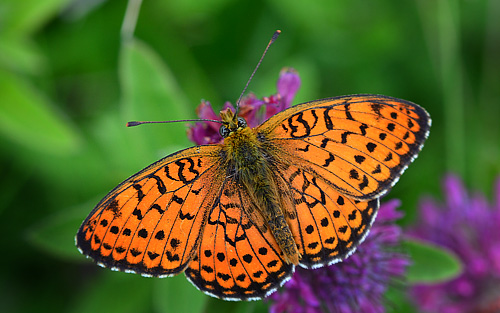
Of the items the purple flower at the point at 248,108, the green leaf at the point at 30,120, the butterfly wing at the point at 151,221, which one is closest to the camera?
the butterfly wing at the point at 151,221

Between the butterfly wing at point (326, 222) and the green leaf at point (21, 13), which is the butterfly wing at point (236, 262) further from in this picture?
the green leaf at point (21, 13)

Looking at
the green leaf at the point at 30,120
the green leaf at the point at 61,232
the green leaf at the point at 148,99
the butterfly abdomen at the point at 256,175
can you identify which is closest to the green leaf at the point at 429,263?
the butterfly abdomen at the point at 256,175

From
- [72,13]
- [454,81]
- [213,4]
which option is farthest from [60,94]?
[454,81]

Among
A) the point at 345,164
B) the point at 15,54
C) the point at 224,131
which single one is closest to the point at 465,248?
the point at 345,164

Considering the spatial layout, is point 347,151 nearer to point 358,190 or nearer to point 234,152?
point 358,190

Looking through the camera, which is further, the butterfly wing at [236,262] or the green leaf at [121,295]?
the green leaf at [121,295]

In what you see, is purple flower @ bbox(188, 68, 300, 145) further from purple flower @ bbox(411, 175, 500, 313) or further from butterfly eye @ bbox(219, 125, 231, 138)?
purple flower @ bbox(411, 175, 500, 313)

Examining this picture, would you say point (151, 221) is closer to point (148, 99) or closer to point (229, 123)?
point (229, 123)

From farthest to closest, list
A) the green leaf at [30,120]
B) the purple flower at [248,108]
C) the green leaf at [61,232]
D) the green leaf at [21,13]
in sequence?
1. the green leaf at [21,13]
2. the green leaf at [30,120]
3. the green leaf at [61,232]
4. the purple flower at [248,108]
